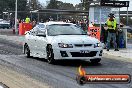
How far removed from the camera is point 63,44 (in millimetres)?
13406

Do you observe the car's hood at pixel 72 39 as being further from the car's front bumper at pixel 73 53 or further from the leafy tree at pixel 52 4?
the leafy tree at pixel 52 4

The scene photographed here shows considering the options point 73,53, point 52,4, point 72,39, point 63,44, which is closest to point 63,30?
point 72,39

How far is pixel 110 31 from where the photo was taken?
20.3m

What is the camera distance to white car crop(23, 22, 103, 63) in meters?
13.4

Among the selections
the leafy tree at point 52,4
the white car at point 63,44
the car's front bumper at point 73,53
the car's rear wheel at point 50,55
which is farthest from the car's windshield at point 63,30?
the leafy tree at point 52,4

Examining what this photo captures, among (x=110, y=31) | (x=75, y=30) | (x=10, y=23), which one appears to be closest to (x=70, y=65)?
(x=75, y=30)

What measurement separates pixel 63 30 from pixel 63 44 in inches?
61.3

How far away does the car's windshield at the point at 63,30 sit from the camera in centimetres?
1473

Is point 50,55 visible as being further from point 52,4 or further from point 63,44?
point 52,4

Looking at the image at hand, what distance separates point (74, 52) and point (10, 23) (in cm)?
5049

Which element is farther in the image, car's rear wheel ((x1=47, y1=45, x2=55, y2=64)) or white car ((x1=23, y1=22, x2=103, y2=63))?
car's rear wheel ((x1=47, y1=45, x2=55, y2=64))

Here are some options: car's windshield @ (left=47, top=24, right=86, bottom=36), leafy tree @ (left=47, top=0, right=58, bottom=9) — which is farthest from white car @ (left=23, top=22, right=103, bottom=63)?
leafy tree @ (left=47, top=0, right=58, bottom=9)

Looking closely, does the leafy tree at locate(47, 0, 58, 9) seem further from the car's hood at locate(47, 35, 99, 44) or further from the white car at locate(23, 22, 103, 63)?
the car's hood at locate(47, 35, 99, 44)

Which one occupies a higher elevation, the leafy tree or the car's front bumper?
the leafy tree
